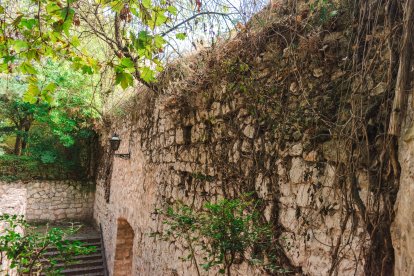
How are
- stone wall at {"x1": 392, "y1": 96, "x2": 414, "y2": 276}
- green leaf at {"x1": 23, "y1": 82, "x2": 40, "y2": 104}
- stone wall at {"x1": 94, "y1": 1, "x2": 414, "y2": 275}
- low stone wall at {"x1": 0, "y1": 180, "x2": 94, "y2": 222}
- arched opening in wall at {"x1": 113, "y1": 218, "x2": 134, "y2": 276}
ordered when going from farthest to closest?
low stone wall at {"x1": 0, "y1": 180, "x2": 94, "y2": 222}, arched opening in wall at {"x1": 113, "y1": 218, "x2": 134, "y2": 276}, green leaf at {"x1": 23, "y1": 82, "x2": 40, "y2": 104}, stone wall at {"x1": 94, "y1": 1, "x2": 414, "y2": 275}, stone wall at {"x1": 392, "y1": 96, "x2": 414, "y2": 276}

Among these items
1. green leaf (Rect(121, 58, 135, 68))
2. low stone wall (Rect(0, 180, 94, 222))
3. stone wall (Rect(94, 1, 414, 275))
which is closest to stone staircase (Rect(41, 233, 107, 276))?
low stone wall (Rect(0, 180, 94, 222))

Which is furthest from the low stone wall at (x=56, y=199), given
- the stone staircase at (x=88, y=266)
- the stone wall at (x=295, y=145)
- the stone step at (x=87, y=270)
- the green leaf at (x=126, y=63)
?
the green leaf at (x=126, y=63)

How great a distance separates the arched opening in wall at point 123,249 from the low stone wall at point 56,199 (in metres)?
4.31

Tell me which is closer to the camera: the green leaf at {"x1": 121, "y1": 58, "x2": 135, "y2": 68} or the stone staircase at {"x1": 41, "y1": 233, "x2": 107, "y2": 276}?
the green leaf at {"x1": 121, "y1": 58, "x2": 135, "y2": 68}

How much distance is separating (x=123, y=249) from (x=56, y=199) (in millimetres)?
4784

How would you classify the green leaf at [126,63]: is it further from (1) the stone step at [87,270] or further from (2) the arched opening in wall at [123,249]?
(1) the stone step at [87,270]

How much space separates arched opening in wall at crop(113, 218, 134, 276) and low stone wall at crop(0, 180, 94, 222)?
4312 millimetres

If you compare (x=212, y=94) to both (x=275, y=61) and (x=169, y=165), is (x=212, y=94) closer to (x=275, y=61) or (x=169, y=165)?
(x=275, y=61)

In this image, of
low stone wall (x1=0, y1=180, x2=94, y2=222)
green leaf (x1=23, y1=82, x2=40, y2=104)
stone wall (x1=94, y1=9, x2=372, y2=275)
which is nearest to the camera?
stone wall (x1=94, y1=9, x2=372, y2=275)

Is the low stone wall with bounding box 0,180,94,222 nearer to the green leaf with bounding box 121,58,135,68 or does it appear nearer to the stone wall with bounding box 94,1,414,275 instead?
the stone wall with bounding box 94,1,414,275

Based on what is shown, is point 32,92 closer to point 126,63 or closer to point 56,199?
point 126,63

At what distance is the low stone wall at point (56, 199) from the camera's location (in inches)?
367

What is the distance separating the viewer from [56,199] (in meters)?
9.67

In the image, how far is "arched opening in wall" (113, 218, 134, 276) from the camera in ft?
20.0
